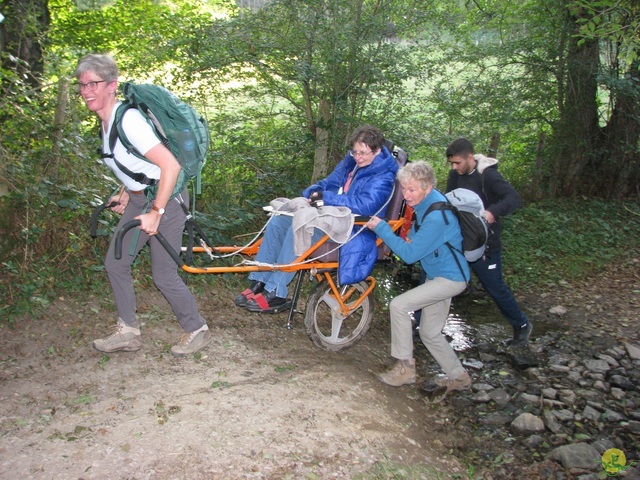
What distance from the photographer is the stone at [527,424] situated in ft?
14.7

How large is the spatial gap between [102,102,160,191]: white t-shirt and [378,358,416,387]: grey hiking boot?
2.66 m

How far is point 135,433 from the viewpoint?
A: 137 inches

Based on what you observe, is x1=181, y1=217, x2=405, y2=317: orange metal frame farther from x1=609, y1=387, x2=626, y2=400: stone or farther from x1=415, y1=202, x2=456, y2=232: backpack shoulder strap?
x1=609, y1=387, x2=626, y2=400: stone

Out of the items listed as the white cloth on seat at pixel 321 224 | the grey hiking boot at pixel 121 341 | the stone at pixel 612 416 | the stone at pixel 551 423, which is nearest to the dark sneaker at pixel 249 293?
the white cloth on seat at pixel 321 224

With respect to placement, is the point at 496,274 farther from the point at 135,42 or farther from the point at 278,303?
the point at 135,42

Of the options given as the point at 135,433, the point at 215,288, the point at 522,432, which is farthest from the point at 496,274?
the point at 135,433

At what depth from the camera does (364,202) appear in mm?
4785

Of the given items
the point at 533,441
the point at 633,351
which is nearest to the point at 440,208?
the point at 533,441

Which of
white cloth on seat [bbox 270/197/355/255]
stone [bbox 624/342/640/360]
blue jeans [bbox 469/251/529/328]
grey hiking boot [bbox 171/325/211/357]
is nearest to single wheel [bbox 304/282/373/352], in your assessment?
white cloth on seat [bbox 270/197/355/255]

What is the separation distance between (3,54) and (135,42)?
106 inches

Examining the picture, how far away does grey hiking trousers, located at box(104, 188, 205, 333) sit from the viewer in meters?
4.08

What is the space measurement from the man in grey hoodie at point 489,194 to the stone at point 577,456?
1957mm

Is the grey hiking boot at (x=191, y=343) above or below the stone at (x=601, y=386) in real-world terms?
above

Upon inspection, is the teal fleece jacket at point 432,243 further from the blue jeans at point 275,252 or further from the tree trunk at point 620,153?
the tree trunk at point 620,153
